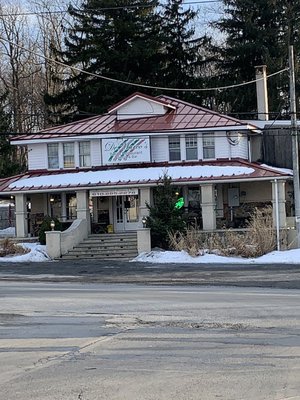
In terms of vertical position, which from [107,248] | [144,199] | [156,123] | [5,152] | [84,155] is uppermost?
[156,123]

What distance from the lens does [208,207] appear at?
32.7 metres

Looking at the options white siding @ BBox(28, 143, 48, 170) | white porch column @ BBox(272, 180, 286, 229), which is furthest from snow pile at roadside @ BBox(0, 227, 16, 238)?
white porch column @ BBox(272, 180, 286, 229)

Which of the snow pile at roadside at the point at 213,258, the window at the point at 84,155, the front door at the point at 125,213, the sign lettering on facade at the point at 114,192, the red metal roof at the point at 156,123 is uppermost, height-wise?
the red metal roof at the point at 156,123

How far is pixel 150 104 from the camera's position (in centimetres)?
3775

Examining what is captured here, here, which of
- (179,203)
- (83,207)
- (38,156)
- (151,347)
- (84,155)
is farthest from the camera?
(38,156)

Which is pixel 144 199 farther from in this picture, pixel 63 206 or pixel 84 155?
pixel 63 206

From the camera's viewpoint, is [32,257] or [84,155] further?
[84,155]

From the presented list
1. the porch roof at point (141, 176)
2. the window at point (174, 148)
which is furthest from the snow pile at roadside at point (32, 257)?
the window at point (174, 148)

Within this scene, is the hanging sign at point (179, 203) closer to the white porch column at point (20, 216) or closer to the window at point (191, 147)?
the window at point (191, 147)

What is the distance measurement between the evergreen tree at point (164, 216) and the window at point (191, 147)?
4365 millimetres

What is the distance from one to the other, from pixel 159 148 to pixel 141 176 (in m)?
2.98

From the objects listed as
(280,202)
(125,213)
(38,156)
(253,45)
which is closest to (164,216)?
(280,202)

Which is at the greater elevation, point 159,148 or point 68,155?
point 159,148

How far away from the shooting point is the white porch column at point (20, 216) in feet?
116
